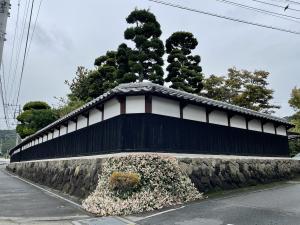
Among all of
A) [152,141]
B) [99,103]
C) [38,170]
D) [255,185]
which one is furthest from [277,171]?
[38,170]

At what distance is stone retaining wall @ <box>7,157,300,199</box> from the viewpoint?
13391mm

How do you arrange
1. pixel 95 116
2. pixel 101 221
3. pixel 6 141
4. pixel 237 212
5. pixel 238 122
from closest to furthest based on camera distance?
pixel 101 221
pixel 237 212
pixel 95 116
pixel 238 122
pixel 6 141

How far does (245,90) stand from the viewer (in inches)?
1534

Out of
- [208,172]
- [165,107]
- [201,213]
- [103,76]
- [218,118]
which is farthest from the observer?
[103,76]

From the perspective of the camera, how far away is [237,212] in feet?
31.0

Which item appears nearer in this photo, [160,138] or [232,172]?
[160,138]

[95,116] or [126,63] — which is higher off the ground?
[126,63]

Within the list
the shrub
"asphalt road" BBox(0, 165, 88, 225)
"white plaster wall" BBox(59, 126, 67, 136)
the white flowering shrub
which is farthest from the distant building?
"asphalt road" BBox(0, 165, 88, 225)

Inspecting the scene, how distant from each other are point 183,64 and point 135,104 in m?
23.1

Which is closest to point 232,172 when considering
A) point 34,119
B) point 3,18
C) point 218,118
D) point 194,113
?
point 218,118

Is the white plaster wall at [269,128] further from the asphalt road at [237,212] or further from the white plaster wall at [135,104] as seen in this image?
the white plaster wall at [135,104]

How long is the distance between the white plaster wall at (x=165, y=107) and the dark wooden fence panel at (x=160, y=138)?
0.24 meters

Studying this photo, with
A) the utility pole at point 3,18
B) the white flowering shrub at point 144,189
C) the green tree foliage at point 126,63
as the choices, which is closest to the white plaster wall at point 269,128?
the white flowering shrub at point 144,189

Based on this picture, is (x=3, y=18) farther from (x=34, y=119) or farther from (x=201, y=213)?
(x=34, y=119)
